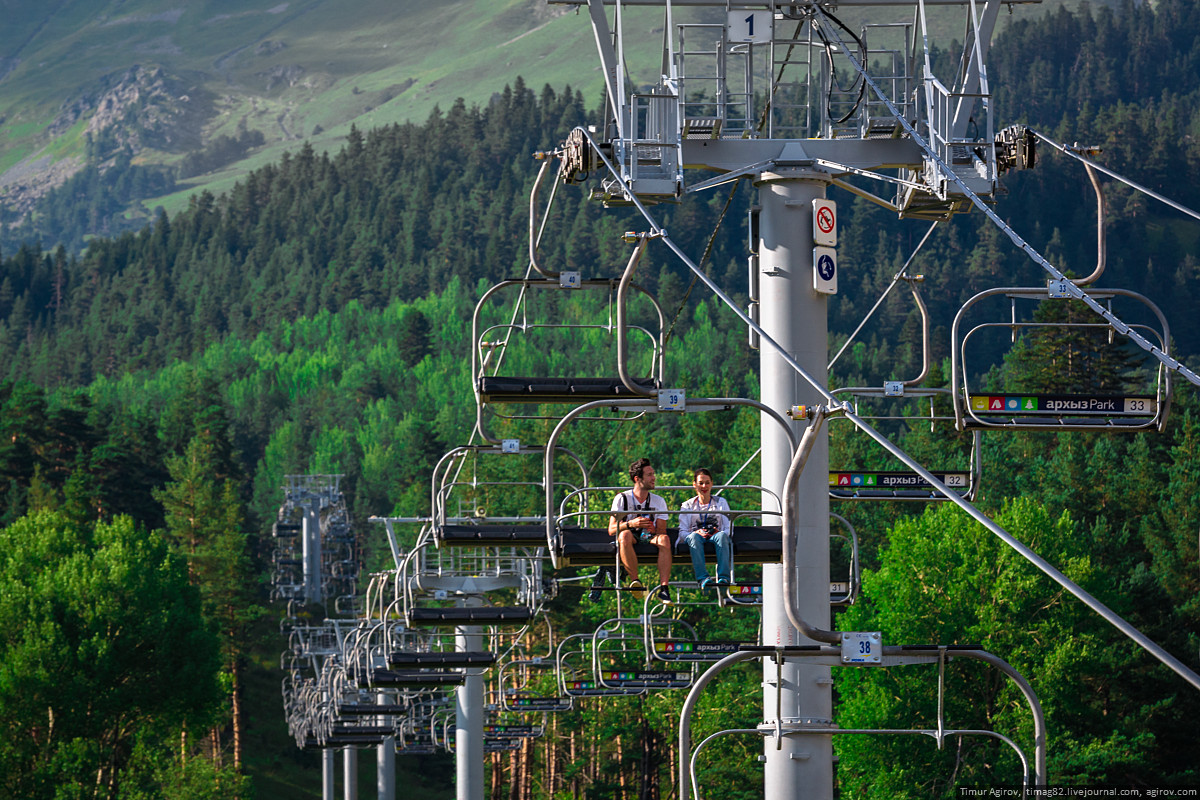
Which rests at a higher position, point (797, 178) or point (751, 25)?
point (751, 25)

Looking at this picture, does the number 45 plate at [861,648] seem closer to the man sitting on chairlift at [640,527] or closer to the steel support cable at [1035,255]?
the steel support cable at [1035,255]

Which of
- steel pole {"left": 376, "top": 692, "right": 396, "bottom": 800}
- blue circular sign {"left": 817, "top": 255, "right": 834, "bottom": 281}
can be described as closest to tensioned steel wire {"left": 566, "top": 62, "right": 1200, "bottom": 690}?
blue circular sign {"left": 817, "top": 255, "right": 834, "bottom": 281}

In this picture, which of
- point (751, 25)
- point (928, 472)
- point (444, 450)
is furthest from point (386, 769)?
point (444, 450)

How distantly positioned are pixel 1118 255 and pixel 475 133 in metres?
62.2

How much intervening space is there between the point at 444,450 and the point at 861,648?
2916 inches

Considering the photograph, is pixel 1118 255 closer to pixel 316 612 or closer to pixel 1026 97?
pixel 1026 97

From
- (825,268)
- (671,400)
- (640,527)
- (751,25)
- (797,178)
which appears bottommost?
(640,527)

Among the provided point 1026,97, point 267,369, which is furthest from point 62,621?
point 1026,97

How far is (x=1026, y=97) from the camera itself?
191250 mm

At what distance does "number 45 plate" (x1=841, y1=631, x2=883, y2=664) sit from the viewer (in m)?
11.0

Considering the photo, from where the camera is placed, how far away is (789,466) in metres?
14.2

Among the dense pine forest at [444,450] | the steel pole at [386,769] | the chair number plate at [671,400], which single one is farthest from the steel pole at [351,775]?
the chair number plate at [671,400]

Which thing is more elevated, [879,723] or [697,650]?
[697,650]

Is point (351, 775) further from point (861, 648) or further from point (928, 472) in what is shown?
Result: point (861, 648)
